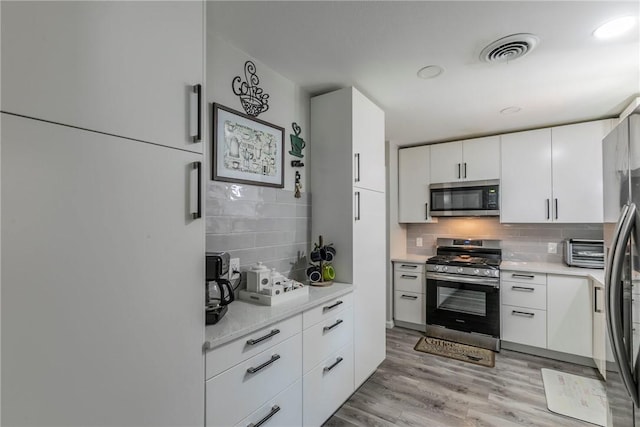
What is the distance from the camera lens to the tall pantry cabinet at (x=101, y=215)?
778 mm

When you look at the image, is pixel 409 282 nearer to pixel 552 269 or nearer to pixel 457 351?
pixel 457 351

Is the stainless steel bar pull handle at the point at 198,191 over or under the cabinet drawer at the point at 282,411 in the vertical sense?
over

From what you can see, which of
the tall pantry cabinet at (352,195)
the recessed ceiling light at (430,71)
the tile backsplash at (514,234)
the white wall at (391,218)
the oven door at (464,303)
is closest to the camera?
the recessed ceiling light at (430,71)

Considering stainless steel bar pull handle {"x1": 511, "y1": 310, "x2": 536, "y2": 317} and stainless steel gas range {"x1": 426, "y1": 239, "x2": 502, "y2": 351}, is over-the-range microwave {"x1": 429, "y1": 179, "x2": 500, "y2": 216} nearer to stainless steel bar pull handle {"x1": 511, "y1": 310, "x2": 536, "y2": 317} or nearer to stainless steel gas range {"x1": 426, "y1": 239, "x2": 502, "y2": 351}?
stainless steel gas range {"x1": 426, "y1": 239, "x2": 502, "y2": 351}

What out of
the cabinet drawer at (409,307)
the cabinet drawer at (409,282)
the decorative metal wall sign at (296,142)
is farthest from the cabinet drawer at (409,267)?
the decorative metal wall sign at (296,142)

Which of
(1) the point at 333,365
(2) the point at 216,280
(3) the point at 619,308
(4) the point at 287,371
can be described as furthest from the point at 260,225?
(3) the point at 619,308

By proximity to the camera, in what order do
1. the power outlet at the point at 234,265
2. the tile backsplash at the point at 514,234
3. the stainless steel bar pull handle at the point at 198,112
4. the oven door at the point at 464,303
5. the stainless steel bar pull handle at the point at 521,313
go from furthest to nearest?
the tile backsplash at the point at 514,234, the oven door at the point at 464,303, the stainless steel bar pull handle at the point at 521,313, the power outlet at the point at 234,265, the stainless steel bar pull handle at the point at 198,112

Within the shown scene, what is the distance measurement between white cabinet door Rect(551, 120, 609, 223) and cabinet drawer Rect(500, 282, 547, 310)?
2.51ft

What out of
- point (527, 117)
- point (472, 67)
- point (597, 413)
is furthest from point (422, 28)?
point (597, 413)

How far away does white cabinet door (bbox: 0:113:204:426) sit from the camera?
0.78 meters

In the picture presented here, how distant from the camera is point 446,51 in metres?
1.85

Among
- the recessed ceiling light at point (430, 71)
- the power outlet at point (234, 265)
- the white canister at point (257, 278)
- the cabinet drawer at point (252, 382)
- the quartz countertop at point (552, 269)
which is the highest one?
the recessed ceiling light at point (430, 71)

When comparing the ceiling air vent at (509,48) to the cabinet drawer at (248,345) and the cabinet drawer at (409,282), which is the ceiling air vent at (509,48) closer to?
the cabinet drawer at (248,345)

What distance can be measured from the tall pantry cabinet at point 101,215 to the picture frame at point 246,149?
589mm
